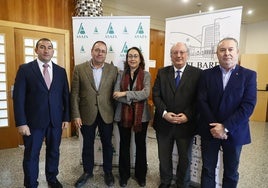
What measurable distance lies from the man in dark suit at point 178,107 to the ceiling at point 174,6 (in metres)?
3.26

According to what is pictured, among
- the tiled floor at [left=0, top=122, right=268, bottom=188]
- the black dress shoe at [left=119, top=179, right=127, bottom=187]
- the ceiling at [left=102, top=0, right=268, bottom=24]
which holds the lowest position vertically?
the tiled floor at [left=0, top=122, right=268, bottom=188]

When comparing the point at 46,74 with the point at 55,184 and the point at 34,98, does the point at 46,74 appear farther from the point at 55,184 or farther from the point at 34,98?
the point at 55,184

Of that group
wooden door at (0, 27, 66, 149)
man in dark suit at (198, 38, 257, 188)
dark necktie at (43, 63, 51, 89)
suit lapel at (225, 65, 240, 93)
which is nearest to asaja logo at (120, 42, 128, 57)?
dark necktie at (43, 63, 51, 89)

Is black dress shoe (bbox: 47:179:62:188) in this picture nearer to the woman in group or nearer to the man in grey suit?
the man in grey suit

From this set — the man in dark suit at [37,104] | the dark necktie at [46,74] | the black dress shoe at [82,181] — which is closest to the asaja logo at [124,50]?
the man in dark suit at [37,104]

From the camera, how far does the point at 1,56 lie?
3148mm

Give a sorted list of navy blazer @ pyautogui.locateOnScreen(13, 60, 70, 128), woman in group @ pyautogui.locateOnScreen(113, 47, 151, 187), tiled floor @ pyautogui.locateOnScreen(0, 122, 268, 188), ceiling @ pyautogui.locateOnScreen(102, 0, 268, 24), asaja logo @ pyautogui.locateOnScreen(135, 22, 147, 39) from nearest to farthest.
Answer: navy blazer @ pyautogui.locateOnScreen(13, 60, 70, 128) → woman in group @ pyautogui.locateOnScreen(113, 47, 151, 187) → tiled floor @ pyautogui.locateOnScreen(0, 122, 268, 188) → asaja logo @ pyautogui.locateOnScreen(135, 22, 147, 39) → ceiling @ pyautogui.locateOnScreen(102, 0, 268, 24)

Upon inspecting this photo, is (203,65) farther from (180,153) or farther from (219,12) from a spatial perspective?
(180,153)

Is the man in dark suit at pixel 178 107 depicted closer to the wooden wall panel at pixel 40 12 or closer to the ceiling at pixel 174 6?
the wooden wall panel at pixel 40 12

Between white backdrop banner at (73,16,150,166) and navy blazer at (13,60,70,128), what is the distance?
2.52 feet

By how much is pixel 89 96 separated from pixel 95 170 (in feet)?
3.62

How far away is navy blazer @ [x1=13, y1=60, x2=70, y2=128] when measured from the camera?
1836 millimetres

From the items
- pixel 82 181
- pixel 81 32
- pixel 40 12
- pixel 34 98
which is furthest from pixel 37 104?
pixel 40 12

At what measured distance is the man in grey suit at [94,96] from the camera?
212 cm
